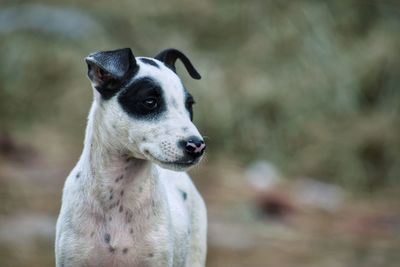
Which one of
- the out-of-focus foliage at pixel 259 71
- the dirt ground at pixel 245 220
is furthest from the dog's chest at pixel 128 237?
the out-of-focus foliage at pixel 259 71

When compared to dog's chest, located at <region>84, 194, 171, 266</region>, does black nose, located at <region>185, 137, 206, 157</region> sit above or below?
above

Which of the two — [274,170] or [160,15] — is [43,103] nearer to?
[160,15]

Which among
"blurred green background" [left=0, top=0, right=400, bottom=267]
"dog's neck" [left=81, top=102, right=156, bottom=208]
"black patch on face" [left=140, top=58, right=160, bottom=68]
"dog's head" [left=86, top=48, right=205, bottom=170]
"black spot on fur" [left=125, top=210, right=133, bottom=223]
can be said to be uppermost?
"blurred green background" [left=0, top=0, right=400, bottom=267]

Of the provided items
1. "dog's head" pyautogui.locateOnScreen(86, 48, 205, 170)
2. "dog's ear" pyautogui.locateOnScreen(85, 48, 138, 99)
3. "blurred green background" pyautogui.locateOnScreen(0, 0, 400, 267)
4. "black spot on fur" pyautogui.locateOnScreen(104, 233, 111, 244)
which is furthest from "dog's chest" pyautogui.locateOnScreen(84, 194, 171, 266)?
"blurred green background" pyautogui.locateOnScreen(0, 0, 400, 267)

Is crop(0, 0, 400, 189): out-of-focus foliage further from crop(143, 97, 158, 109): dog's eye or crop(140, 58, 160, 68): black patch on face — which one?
crop(143, 97, 158, 109): dog's eye

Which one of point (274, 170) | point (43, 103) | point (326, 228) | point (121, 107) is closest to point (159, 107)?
point (121, 107)

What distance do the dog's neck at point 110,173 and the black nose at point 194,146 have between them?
1.55 feet

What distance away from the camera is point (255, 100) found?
14.3 metres

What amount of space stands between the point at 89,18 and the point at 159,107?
1055cm

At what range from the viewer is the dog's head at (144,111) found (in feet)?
16.4

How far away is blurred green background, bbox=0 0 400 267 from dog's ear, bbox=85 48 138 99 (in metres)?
6.27

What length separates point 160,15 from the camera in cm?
1557

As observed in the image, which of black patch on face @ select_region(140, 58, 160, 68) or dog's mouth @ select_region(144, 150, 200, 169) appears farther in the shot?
black patch on face @ select_region(140, 58, 160, 68)

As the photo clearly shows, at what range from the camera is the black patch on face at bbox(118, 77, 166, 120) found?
508 cm
